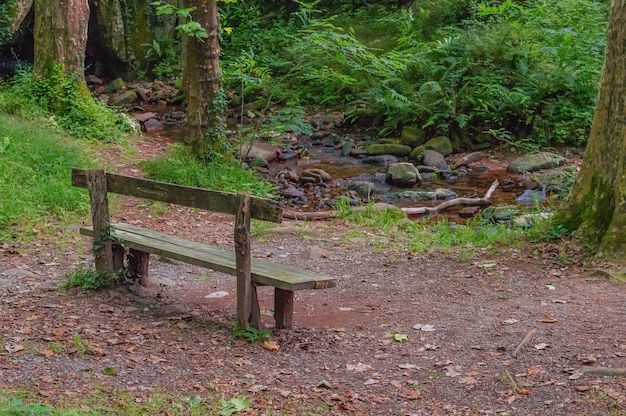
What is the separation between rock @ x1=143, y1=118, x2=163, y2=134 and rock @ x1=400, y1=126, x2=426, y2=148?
579 cm

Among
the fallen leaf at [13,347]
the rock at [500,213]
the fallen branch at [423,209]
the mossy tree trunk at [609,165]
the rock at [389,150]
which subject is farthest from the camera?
the rock at [389,150]

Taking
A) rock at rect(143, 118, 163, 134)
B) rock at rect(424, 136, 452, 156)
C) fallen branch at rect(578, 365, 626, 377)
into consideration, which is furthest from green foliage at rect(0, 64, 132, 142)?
fallen branch at rect(578, 365, 626, 377)

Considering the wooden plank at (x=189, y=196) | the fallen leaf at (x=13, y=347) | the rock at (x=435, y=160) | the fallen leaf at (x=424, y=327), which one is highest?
the wooden plank at (x=189, y=196)

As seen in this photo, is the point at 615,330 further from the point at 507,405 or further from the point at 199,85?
the point at 199,85

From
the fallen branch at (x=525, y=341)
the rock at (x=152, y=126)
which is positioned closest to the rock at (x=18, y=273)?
the fallen branch at (x=525, y=341)

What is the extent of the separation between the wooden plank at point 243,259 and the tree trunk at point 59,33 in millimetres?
9794

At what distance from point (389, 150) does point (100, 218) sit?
1036cm

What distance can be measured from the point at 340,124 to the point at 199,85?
7.62 metres

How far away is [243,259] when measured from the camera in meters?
5.66

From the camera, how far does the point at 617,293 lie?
6648mm

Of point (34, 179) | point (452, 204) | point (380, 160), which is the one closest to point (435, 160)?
point (380, 160)

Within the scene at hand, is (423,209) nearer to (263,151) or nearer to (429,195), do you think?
(429,195)

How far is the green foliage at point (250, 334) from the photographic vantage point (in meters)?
5.75

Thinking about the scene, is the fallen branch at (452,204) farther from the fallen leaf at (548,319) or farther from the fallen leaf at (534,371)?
the fallen leaf at (534,371)
